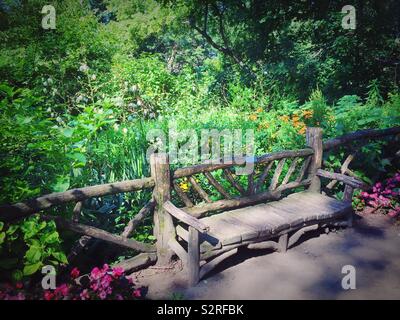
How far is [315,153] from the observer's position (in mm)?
4688

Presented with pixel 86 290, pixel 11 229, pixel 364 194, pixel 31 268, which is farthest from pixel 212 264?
pixel 364 194

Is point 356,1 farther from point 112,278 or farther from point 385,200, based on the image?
point 112,278

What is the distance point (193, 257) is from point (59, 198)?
1508 mm

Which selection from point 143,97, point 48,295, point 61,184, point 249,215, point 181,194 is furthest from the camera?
point 143,97

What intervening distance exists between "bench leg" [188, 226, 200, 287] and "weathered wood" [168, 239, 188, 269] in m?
0.10

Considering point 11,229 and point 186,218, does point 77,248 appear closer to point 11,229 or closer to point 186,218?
point 11,229

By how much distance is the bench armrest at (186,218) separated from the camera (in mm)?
3008

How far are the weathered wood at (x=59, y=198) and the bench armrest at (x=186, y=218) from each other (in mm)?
328

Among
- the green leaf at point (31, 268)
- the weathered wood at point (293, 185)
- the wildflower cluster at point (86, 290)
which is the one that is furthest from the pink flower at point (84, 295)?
the weathered wood at point (293, 185)

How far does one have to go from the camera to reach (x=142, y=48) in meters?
18.3

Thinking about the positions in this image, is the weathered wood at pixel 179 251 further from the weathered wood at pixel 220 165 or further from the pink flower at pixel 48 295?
the pink flower at pixel 48 295

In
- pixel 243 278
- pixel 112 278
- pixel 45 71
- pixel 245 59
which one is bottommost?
pixel 243 278
